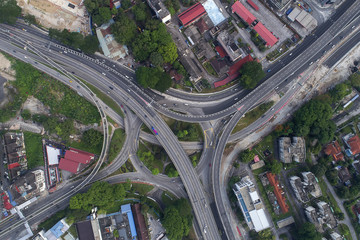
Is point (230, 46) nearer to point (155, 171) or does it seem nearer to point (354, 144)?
point (155, 171)

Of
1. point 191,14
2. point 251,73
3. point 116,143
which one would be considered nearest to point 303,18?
point 251,73

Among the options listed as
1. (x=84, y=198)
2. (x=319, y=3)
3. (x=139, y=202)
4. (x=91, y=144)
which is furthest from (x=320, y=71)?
(x=84, y=198)

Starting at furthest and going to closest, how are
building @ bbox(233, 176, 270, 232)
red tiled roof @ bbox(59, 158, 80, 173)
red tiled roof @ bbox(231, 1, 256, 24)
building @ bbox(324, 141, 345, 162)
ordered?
building @ bbox(324, 141, 345, 162)
red tiled roof @ bbox(231, 1, 256, 24)
red tiled roof @ bbox(59, 158, 80, 173)
building @ bbox(233, 176, 270, 232)

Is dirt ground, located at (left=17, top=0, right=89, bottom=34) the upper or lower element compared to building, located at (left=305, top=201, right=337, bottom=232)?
upper

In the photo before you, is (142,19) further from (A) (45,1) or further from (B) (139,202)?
(B) (139,202)

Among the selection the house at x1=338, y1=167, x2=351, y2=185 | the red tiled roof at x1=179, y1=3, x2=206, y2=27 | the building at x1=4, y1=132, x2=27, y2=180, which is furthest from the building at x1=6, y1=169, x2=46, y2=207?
the house at x1=338, y1=167, x2=351, y2=185

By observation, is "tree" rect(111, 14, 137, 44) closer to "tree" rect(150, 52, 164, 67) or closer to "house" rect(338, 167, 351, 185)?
"tree" rect(150, 52, 164, 67)
